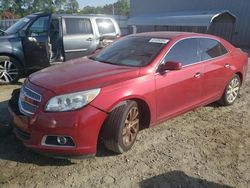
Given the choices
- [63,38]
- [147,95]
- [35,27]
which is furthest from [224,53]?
[35,27]

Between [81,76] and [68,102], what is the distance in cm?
57

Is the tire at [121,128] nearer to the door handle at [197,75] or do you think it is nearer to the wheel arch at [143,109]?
the wheel arch at [143,109]

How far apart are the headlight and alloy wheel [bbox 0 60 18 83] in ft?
15.3

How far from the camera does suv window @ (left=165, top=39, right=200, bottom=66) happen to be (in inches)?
188

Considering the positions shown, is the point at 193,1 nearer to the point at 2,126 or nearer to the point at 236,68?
the point at 236,68

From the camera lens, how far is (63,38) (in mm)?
8172

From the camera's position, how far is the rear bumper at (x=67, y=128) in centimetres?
355

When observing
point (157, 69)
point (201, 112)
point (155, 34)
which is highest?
point (155, 34)

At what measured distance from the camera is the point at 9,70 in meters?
7.80

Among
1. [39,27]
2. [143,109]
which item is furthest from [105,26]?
[143,109]

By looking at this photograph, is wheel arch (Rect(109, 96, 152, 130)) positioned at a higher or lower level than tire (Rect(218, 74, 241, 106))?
higher

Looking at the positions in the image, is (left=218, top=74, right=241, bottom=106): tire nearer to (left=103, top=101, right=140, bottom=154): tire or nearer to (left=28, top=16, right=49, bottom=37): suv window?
(left=103, top=101, right=140, bottom=154): tire

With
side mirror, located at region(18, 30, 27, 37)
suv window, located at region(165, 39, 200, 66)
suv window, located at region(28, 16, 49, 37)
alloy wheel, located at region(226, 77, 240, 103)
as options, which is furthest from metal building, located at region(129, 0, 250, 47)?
suv window, located at region(165, 39, 200, 66)

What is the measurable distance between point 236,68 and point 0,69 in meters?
5.55
